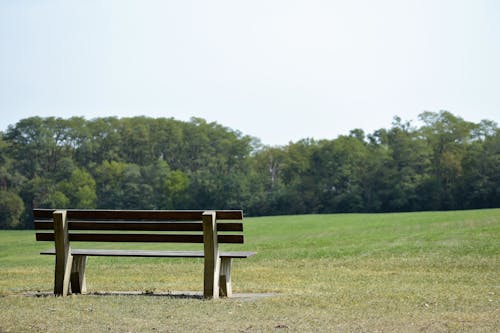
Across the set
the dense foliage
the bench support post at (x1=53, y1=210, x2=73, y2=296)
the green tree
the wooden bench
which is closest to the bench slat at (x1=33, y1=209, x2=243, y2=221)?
the wooden bench

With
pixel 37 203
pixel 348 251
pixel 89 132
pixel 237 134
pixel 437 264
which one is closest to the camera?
pixel 437 264

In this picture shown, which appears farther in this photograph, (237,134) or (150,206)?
(237,134)

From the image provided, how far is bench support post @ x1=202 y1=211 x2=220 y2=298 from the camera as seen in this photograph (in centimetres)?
880

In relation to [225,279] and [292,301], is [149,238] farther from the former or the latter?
[292,301]

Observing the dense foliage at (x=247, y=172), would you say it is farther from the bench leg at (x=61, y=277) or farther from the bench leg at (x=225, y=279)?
the bench leg at (x=61, y=277)

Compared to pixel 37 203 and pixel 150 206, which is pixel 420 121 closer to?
pixel 150 206

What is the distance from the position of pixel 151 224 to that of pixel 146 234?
24 cm

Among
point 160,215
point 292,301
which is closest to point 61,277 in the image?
point 160,215

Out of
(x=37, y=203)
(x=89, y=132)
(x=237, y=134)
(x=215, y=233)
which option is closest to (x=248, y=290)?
(x=215, y=233)

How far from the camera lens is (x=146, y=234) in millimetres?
9172

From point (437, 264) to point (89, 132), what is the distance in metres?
84.7

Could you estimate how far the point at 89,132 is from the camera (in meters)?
95.4

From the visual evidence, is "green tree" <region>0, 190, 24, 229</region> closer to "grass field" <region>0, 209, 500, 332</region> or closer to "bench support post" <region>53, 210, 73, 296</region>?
"grass field" <region>0, 209, 500, 332</region>

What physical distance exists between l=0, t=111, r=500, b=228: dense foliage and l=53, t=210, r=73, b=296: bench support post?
74815mm
